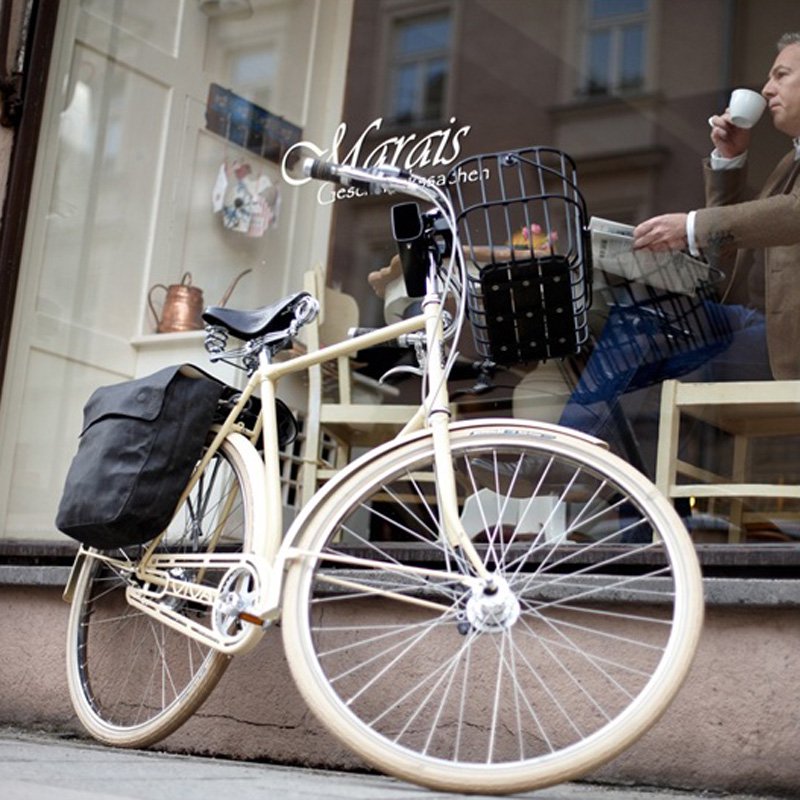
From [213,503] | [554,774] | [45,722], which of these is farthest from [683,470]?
[45,722]

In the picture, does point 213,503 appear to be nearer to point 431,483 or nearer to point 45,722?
point 431,483

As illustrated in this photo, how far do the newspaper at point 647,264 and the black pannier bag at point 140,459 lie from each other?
1.30 metres

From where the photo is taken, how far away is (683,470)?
4.14 meters

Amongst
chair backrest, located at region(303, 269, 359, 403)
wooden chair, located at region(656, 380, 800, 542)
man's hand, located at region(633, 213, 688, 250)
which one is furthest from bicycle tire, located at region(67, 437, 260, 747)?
man's hand, located at region(633, 213, 688, 250)

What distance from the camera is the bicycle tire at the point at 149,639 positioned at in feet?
11.8

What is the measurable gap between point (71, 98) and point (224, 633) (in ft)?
8.72

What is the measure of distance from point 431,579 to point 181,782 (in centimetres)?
70

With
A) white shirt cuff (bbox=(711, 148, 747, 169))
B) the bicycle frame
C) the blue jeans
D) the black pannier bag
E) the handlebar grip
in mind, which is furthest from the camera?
white shirt cuff (bbox=(711, 148, 747, 169))

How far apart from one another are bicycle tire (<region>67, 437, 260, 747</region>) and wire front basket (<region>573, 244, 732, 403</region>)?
1273 millimetres

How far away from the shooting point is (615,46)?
5703 mm

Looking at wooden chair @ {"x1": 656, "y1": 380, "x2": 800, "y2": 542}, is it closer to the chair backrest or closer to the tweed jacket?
the tweed jacket

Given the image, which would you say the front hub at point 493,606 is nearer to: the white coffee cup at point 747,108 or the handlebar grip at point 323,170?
the handlebar grip at point 323,170

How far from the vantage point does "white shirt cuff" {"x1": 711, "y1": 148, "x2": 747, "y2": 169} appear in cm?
443

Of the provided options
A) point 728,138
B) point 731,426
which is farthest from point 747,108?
point 731,426
